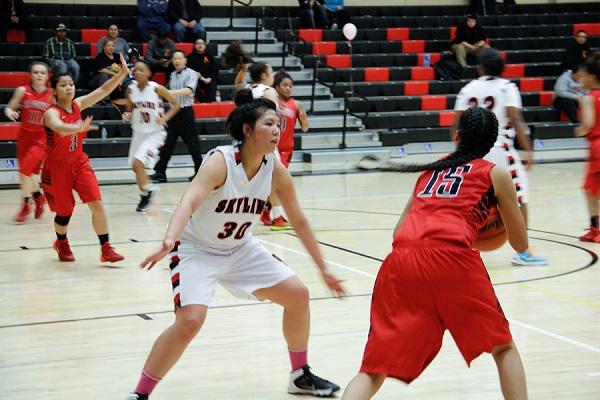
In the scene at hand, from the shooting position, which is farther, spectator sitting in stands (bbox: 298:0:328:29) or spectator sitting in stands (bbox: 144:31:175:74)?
spectator sitting in stands (bbox: 298:0:328:29)

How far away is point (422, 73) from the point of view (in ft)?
61.0

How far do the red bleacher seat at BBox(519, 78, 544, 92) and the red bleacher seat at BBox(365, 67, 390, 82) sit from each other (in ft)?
9.00

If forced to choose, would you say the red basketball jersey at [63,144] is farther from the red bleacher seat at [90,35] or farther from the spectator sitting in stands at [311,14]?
the spectator sitting in stands at [311,14]

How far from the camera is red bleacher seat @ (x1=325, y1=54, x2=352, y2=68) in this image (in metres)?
18.2

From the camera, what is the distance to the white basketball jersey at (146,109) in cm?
1095

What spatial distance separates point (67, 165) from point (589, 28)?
16.0 m

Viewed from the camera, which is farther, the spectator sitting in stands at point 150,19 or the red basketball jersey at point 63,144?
the spectator sitting in stands at point 150,19

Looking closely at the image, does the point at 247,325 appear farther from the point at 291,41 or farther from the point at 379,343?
the point at 291,41

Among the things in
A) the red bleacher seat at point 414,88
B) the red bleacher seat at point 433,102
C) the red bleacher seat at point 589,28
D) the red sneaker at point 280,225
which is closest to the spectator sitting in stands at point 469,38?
the red bleacher seat at point 414,88

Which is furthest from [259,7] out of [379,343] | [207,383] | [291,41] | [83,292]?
[379,343]

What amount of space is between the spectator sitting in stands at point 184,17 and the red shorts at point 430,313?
45.2ft

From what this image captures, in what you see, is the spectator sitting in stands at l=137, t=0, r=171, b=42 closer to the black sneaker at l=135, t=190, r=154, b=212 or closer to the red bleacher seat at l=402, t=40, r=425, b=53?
the red bleacher seat at l=402, t=40, r=425, b=53

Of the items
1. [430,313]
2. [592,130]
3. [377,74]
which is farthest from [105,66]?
[430,313]

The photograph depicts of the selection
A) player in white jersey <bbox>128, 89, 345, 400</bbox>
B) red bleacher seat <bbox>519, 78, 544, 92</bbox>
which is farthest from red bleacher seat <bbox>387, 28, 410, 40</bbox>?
player in white jersey <bbox>128, 89, 345, 400</bbox>
